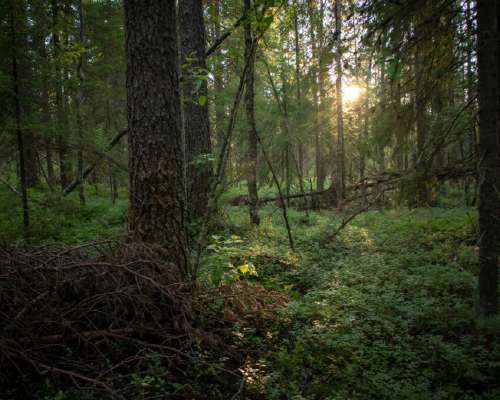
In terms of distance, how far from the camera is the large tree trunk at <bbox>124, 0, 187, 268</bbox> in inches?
161

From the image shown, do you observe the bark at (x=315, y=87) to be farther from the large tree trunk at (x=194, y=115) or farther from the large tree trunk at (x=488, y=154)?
the large tree trunk at (x=194, y=115)

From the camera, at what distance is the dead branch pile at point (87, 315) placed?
267 centimetres

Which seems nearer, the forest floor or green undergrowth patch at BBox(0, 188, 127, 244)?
the forest floor

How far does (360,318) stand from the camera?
13.8ft

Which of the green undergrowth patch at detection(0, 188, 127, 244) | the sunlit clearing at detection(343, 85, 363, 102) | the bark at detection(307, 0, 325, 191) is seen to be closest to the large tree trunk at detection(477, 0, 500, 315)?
the bark at detection(307, 0, 325, 191)

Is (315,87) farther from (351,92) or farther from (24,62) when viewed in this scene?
(351,92)

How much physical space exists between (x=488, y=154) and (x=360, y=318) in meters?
2.61

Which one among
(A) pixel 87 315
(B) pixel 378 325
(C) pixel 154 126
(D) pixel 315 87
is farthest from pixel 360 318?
(D) pixel 315 87

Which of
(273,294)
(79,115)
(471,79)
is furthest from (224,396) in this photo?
(79,115)

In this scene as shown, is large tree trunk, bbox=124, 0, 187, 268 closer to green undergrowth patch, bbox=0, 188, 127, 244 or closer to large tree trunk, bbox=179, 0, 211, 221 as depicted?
green undergrowth patch, bbox=0, 188, 127, 244

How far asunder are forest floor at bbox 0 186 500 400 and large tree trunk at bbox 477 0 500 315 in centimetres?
24

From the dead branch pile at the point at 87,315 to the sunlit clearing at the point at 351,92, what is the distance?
14285 millimetres

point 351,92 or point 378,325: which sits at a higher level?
point 351,92

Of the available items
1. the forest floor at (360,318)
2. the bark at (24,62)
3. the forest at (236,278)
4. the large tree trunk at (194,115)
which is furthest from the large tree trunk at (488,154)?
the bark at (24,62)
